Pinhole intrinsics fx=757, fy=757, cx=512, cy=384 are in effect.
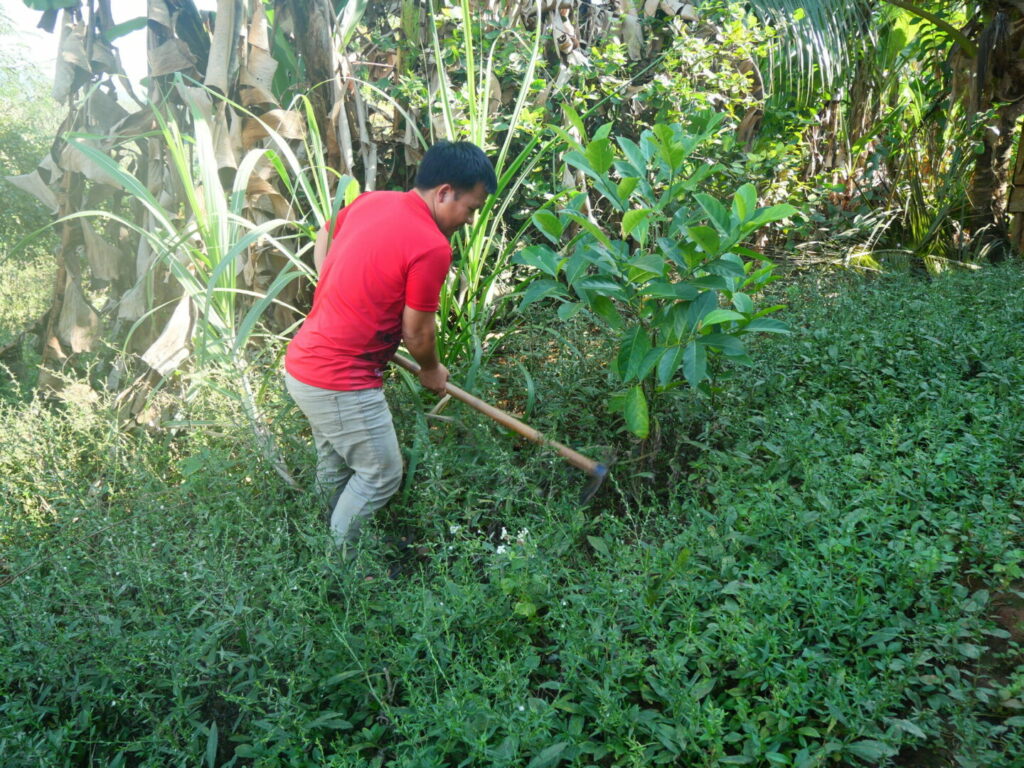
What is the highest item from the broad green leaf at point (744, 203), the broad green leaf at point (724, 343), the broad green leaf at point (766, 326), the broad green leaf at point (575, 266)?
the broad green leaf at point (744, 203)

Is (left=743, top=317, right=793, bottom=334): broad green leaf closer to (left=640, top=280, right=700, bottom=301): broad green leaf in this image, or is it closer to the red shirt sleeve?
(left=640, top=280, right=700, bottom=301): broad green leaf

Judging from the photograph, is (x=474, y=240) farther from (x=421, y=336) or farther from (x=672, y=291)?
(x=672, y=291)

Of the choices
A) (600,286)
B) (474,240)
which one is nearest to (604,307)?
(600,286)

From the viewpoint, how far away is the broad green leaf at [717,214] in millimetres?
2418

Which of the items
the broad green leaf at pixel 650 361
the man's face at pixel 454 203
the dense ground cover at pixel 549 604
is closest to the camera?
the dense ground cover at pixel 549 604

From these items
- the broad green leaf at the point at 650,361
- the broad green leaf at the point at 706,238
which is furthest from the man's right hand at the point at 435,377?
the broad green leaf at the point at 706,238

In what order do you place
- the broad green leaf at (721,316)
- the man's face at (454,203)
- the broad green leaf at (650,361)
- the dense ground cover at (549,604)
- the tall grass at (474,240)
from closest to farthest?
1. the dense ground cover at (549,604)
2. the broad green leaf at (721,316)
3. the man's face at (454,203)
4. the broad green leaf at (650,361)
5. the tall grass at (474,240)

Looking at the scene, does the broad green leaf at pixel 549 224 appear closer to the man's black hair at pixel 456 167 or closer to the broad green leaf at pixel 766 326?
the man's black hair at pixel 456 167

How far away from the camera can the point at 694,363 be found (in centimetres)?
242

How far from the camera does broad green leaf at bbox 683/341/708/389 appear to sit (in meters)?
2.39

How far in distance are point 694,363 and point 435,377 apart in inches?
34.5

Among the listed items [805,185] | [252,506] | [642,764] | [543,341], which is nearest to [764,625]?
[642,764]

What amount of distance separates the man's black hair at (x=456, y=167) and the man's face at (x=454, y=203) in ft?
0.05

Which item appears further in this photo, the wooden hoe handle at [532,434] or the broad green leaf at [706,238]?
the wooden hoe handle at [532,434]
